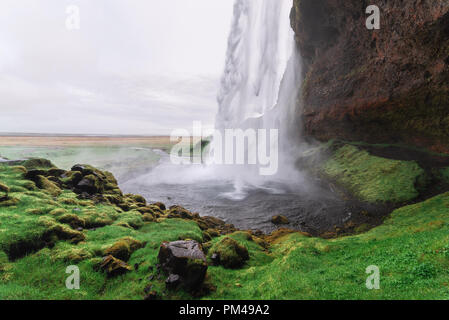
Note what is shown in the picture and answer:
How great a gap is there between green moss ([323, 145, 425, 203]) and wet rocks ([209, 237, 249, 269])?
667 inches

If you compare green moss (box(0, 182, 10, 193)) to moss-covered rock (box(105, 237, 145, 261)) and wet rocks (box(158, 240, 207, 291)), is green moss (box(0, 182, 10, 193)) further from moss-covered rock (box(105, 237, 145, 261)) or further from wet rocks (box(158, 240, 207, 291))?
wet rocks (box(158, 240, 207, 291))

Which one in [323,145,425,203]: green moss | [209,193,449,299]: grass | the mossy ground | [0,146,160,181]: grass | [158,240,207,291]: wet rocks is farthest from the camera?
[0,146,160,181]: grass

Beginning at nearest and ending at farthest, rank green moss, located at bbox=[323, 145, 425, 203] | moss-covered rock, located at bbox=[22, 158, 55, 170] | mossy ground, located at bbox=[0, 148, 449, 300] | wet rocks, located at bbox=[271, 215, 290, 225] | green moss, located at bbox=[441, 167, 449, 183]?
mossy ground, located at bbox=[0, 148, 449, 300] < wet rocks, located at bbox=[271, 215, 290, 225] < green moss, located at bbox=[441, 167, 449, 183] < green moss, located at bbox=[323, 145, 425, 203] < moss-covered rock, located at bbox=[22, 158, 55, 170]

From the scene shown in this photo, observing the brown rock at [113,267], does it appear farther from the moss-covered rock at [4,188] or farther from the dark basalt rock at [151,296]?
the moss-covered rock at [4,188]

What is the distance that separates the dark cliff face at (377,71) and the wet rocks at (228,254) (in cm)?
2471

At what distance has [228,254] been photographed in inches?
390

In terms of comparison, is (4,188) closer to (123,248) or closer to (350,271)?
(123,248)

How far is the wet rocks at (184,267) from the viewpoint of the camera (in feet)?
24.5

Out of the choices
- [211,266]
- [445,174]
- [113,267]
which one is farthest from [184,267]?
[445,174]

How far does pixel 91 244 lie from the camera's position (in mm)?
10344

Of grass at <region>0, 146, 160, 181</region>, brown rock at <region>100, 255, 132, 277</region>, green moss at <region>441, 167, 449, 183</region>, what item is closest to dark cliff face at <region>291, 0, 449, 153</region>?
green moss at <region>441, 167, 449, 183</region>

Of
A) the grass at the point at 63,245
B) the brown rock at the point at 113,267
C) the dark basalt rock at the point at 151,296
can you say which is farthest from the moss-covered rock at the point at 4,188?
the dark basalt rock at the point at 151,296

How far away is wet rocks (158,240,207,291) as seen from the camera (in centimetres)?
748

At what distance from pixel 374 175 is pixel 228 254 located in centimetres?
2187
